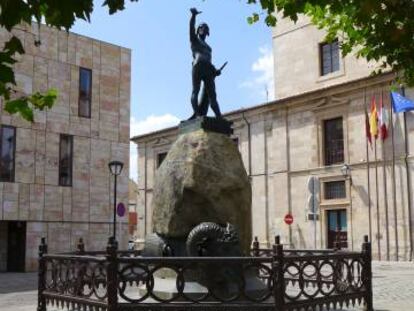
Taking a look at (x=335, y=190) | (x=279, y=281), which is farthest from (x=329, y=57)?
(x=279, y=281)

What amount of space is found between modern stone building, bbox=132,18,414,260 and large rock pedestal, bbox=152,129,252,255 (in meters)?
14.4

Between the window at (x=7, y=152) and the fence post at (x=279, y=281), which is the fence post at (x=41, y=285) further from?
the window at (x=7, y=152)

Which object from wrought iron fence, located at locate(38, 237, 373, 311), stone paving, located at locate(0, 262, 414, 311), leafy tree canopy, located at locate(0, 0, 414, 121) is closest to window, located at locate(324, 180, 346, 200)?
stone paving, located at locate(0, 262, 414, 311)

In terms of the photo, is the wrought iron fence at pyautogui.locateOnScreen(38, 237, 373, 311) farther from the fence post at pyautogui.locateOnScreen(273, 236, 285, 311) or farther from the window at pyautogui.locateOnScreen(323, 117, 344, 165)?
the window at pyautogui.locateOnScreen(323, 117, 344, 165)

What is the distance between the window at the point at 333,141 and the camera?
97.3ft

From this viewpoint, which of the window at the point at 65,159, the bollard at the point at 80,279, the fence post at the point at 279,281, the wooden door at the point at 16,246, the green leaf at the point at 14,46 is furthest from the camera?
the window at the point at 65,159

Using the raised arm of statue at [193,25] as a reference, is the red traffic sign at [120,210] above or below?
below

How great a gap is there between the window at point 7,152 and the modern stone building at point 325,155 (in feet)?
38.1

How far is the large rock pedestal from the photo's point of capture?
9570mm

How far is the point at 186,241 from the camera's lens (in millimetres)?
9391

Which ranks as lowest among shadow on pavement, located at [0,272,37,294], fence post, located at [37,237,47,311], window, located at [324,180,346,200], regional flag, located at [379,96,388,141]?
shadow on pavement, located at [0,272,37,294]

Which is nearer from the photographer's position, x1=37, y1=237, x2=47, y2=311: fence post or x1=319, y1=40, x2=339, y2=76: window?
x1=37, y1=237, x2=47, y2=311: fence post

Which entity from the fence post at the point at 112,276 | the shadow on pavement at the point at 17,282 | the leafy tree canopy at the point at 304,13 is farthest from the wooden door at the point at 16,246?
the fence post at the point at 112,276

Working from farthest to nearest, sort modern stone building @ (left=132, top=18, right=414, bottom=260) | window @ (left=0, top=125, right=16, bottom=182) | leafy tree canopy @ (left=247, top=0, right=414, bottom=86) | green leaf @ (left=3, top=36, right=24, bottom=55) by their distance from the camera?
1. modern stone building @ (left=132, top=18, right=414, bottom=260)
2. window @ (left=0, top=125, right=16, bottom=182)
3. leafy tree canopy @ (left=247, top=0, right=414, bottom=86)
4. green leaf @ (left=3, top=36, right=24, bottom=55)
